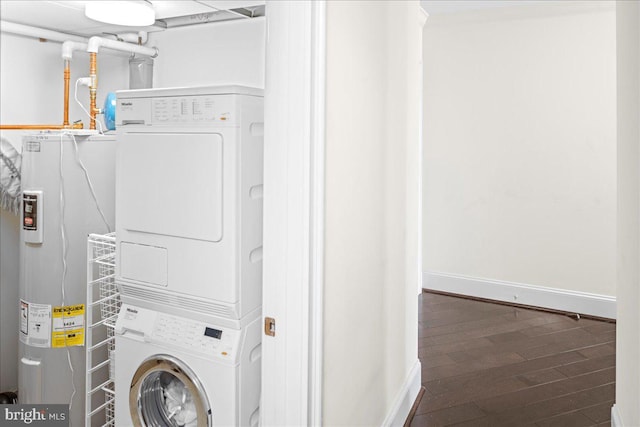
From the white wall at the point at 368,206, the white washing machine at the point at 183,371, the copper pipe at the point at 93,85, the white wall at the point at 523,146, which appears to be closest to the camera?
the white wall at the point at 368,206

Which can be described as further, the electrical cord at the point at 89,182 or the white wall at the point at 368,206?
the electrical cord at the point at 89,182

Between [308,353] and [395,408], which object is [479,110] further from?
[308,353]

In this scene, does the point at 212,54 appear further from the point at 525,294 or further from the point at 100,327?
the point at 525,294

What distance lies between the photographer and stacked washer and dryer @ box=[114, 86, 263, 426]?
178 centimetres

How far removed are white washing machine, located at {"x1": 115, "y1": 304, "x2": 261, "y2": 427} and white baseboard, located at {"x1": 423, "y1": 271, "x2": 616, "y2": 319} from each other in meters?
3.20

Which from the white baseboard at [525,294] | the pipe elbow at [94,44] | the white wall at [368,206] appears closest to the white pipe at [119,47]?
the pipe elbow at [94,44]

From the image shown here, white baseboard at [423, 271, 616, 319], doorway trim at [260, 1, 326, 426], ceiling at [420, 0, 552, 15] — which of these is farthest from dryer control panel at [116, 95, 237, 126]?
white baseboard at [423, 271, 616, 319]

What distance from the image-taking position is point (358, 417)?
1.97 metres

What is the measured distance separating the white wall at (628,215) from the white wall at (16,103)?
6.75 ft

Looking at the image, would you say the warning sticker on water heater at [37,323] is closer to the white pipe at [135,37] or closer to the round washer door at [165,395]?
the round washer door at [165,395]

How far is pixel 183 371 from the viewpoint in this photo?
75.0 inches

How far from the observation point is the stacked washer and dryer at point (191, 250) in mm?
1781

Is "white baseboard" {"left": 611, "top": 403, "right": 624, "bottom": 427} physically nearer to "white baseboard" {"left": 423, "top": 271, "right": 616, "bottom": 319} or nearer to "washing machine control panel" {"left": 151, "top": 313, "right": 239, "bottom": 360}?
"washing machine control panel" {"left": 151, "top": 313, "right": 239, "bottom": 360}

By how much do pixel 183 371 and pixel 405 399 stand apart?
1204 mm
